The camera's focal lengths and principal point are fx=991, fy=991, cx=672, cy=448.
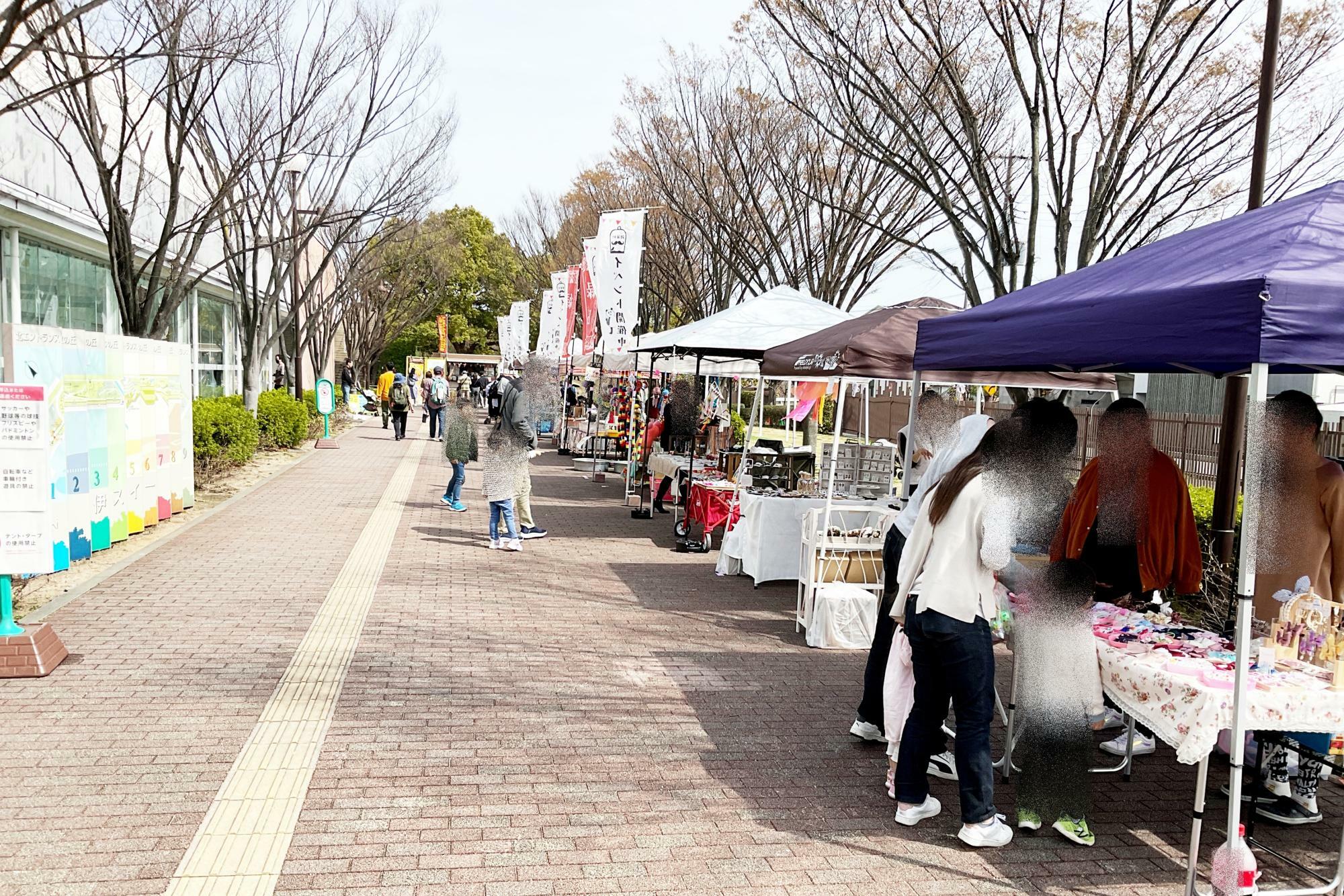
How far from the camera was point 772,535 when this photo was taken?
870 cm

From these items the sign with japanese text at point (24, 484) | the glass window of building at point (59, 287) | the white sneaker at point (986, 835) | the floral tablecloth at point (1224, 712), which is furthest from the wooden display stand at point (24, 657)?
the glass window of building at point (59, 287)

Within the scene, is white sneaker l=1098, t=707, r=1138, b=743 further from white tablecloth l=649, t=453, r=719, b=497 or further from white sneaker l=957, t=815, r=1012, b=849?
white tablecloth l=649, t=453, r=719, b=497

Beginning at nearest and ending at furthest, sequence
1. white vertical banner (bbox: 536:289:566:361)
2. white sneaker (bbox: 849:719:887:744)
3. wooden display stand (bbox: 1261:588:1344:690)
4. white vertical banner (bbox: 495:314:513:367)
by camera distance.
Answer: wooden display stand (bbox: 1261:588:1344:690) → white sneaker (bbox: 849:719:887:744) → white vertical banner (bbox: 536:289:566:361) → white vertical banner (bbox: 495:314:513:367)

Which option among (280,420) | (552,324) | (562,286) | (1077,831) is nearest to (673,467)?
(1077,831)

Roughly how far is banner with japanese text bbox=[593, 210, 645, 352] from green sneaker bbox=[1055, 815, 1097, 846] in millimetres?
9854

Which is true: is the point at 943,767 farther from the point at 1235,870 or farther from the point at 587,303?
the point at 587,303

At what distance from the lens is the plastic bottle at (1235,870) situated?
11.0 ft

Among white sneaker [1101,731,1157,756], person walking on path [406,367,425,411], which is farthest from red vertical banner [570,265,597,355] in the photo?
person walking on path [406,367,425,411]

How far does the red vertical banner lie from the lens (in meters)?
18.6

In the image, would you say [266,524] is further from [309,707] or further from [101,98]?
[101,98]

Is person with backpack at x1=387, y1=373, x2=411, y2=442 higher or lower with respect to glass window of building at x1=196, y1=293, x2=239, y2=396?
lower

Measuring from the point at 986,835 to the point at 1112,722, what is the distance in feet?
5.90

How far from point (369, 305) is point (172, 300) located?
26.6 metres

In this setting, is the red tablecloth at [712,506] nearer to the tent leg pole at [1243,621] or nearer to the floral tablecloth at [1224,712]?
the floral tablecloth at [1224,712]
